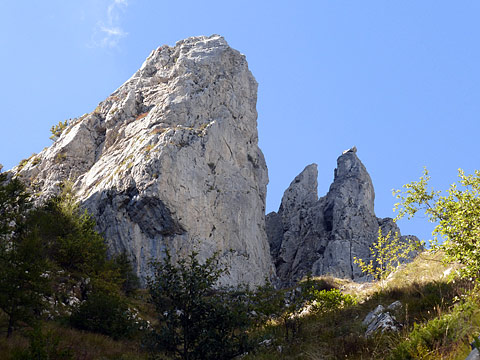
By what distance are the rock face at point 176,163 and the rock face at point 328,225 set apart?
41.5 feet

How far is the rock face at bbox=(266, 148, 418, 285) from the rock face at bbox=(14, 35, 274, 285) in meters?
12.6

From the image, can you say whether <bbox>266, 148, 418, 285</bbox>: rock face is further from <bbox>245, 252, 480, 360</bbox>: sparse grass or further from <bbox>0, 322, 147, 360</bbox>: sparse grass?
<bbox>0, 322, 147, 360</bbox>: sparse grass

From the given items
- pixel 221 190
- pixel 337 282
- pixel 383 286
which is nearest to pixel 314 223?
pixel 221 190

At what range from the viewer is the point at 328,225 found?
238 feet

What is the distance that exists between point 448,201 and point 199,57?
59.4m

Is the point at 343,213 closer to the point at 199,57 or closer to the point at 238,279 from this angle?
the point at 238,279

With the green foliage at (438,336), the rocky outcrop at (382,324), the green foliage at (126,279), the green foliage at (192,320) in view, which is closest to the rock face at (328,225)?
the green foliage at (126,279)

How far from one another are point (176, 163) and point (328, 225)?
1368 inches

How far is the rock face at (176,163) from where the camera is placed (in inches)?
1836

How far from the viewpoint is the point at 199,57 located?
218 ft

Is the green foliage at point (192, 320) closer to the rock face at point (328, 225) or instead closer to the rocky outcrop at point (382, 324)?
the rocky outcrop at point (382, 324)

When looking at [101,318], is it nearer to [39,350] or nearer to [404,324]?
[39,350]

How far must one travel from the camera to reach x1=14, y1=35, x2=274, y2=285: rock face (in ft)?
153

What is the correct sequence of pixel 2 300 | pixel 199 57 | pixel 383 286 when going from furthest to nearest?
pixel 199 57
pixel 383 286
pixel 2 300
